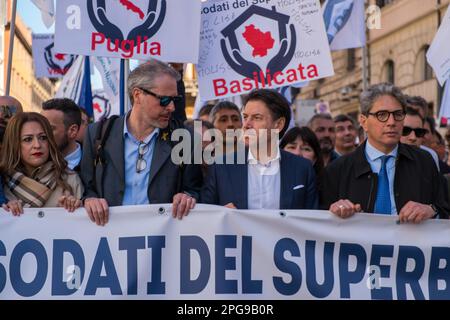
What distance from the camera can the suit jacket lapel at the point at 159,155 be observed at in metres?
4.91

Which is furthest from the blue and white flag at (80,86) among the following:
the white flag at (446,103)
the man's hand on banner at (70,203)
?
the man's hand on banner at (70,203)

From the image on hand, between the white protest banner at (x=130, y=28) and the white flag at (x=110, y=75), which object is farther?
the white flag at (x=110, y=75)

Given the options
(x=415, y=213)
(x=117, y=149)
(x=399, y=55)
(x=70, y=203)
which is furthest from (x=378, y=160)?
(x=399, y=55)

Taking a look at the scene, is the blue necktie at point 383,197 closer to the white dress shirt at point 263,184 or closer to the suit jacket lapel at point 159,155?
the white dress shirt at point 263,184

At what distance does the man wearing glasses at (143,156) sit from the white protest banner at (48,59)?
23.1 feet

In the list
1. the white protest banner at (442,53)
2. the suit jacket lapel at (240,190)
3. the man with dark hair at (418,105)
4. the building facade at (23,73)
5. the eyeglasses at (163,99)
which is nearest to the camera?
the suit jacket lapel at (240,190)

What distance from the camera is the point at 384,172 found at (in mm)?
5039

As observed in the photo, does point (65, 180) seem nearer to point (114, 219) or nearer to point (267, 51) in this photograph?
point (114, 219)

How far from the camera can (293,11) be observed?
23.0ft

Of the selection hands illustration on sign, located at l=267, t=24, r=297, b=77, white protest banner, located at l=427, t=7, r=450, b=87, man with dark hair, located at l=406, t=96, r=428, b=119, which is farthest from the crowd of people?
man with dark hair, located at l=406, t=96, r=428, b=119

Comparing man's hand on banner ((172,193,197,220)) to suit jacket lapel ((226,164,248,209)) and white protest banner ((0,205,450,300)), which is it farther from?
suit jacket lapel ((226,164,248,209))

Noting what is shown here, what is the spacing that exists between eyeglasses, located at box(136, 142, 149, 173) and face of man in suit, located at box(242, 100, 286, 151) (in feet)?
1.91

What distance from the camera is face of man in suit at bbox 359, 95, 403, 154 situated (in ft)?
16.5

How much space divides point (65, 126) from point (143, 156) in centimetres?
157
